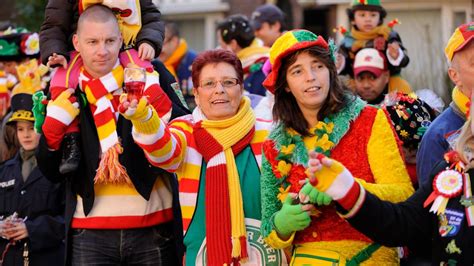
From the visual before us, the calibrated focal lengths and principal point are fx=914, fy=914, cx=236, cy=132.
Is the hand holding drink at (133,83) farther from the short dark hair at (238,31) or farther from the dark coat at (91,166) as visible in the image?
the short dark hair at (238,31)

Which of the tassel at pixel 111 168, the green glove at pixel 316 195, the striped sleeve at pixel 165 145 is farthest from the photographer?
the tassel at pixel 111 168

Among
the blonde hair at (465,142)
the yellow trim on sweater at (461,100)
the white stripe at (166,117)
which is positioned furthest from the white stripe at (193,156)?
the blonde hair at (465,142)

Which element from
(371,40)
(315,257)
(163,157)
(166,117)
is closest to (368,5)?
(371,40)

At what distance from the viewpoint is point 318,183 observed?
3.84 metres

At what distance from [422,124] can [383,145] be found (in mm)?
1254

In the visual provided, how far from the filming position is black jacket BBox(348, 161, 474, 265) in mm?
3811

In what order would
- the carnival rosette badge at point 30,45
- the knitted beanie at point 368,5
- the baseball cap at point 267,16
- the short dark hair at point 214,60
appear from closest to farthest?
the short dark hair at point 214,60
the knitted beanie at point 368,5
the carnival rosette badge at point 30,45
the baseball cap at point 267,16

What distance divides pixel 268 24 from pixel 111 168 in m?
4.67

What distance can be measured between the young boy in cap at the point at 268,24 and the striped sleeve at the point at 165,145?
4.68 meters

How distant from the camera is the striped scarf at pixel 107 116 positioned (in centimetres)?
532

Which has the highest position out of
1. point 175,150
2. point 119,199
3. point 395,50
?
point 395,50

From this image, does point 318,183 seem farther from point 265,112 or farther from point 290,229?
point 265,112

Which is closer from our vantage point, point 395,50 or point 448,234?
point 448,234

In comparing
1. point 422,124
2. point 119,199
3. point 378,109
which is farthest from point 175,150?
point 422,124
